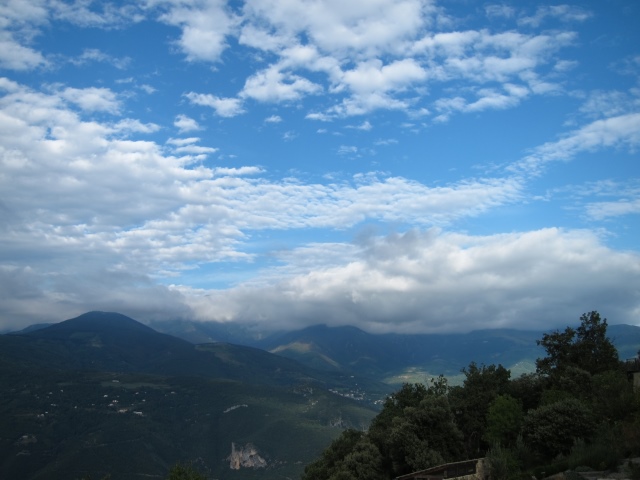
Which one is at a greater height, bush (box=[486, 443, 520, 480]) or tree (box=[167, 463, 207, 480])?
bush (box=[486, 443, 520, 480])

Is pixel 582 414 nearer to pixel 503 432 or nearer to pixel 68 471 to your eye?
pixel 503 432

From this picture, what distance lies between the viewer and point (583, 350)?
56.5 meters

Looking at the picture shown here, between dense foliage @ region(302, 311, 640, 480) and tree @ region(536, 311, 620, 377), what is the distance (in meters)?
0.10

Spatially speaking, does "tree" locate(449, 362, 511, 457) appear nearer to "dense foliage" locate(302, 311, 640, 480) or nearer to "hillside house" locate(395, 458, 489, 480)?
"dense foliage" locate(302, 311, 640, 480)

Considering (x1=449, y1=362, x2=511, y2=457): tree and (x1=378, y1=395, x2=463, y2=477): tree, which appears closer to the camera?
(x1=378, y1=395, x2=463, y2=477): tree

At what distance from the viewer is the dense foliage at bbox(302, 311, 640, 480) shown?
29.6 m

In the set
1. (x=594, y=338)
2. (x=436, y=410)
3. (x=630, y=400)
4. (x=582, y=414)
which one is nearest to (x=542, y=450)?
(x=582, y=414)

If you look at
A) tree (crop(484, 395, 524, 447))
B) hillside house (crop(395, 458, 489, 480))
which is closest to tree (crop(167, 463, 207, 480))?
hillside house (crop(395, 458, 489, 480))

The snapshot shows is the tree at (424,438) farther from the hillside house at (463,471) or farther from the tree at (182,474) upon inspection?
the tree at (182,474)

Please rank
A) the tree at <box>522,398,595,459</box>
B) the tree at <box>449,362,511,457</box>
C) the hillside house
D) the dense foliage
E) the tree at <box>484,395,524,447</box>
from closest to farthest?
the hillside house < the dense foliage < the tree at <box>522,398,595,459</box> < the tree at <box>484,395,524,447</box> < the tree at <box>449,362,511,457</box>

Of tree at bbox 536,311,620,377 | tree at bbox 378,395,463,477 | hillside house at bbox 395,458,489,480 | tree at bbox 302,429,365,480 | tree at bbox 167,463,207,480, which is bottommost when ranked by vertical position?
tree at bbox 302,429,365,480

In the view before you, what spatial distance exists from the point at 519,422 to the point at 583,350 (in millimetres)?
18356

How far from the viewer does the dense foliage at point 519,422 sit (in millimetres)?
29562

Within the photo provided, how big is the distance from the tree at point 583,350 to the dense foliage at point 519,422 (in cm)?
10
